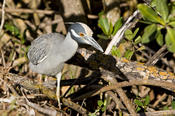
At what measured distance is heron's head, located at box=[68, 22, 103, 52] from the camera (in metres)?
2.24

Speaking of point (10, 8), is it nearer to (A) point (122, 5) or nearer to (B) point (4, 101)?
(A) point (122, 5)

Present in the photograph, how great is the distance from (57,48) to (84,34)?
15.6 inches

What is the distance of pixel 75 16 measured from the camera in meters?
3.27

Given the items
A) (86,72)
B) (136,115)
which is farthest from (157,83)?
(86,72)

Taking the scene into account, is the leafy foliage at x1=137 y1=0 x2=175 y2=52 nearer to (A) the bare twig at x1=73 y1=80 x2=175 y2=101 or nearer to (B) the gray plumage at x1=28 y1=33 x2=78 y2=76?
(A) the bare twig at x1=73 y1=80 x2=175 y2=101

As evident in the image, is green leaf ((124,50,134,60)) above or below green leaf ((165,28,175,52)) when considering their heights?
below

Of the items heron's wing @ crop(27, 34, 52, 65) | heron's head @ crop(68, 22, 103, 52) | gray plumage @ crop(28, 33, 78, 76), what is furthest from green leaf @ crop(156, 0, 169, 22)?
heron's wing @ crop(27, 34, 52, 65)

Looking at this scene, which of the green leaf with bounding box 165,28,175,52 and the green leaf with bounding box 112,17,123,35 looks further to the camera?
the green leaf with bounding box 112,17,123,35

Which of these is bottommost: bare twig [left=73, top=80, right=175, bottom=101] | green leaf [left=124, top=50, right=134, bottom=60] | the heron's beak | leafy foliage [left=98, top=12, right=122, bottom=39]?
bare twig [left=73, top=80, right=175, bottom=101]

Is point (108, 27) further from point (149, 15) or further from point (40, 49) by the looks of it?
point (149, 15)

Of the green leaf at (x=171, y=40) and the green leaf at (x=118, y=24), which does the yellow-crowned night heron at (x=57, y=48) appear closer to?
the green leaf at (x=118, y=24)

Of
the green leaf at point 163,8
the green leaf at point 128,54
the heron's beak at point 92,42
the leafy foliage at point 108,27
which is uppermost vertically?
the green leaf at point 163,8

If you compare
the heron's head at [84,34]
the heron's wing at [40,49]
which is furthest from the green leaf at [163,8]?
the heron's wing at [40,49]

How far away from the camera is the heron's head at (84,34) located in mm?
2244
